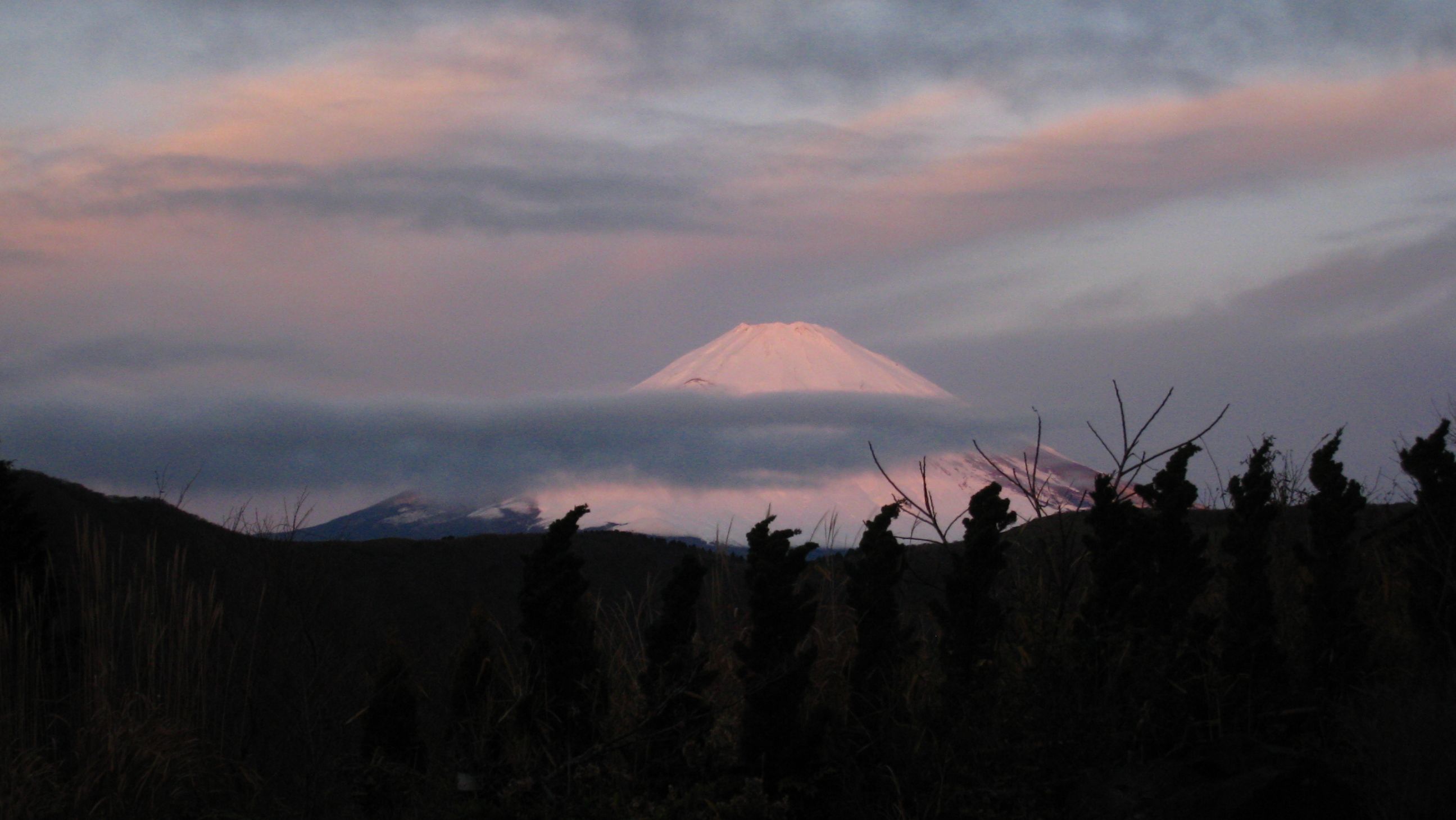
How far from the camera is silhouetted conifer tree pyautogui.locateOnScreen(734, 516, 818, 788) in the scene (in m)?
6.97

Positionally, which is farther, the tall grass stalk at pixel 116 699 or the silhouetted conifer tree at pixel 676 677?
the tall grass stalk at pixel 116 699

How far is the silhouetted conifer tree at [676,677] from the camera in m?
6.89

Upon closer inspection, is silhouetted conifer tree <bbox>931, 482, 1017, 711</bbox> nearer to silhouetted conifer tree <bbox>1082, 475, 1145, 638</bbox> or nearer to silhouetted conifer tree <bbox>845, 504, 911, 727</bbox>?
silhouetted conifer tree <bbox>845, 504, 911, 727</bbox>

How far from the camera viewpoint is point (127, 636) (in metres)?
9.57

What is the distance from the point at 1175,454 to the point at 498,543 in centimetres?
2369

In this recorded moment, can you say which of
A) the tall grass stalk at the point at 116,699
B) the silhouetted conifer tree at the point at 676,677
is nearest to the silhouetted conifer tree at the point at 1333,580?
the silhouetted conifer tree at the point at 676,677

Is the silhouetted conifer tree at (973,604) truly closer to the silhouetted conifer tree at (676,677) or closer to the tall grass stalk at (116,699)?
the silhouetted conifer tree at (676,677)

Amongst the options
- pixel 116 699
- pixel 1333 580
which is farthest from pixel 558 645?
pixel 1333 580

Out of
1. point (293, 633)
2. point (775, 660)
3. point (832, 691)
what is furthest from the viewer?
point (293, 633)

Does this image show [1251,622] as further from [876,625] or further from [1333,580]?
[876,625]

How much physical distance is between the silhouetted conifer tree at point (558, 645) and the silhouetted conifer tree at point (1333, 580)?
5.09 m

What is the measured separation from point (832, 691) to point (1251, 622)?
2917 millimetres

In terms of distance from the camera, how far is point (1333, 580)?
8.11 m

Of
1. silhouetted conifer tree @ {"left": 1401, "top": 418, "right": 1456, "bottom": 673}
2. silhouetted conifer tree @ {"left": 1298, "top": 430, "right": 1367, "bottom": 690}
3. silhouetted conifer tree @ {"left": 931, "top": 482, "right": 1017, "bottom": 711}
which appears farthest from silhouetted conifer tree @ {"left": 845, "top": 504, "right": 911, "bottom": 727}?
Answer: silhouetted conifer tree @ {"left": 1401, "top": 418, "right": 1456, "bottom": 673}
